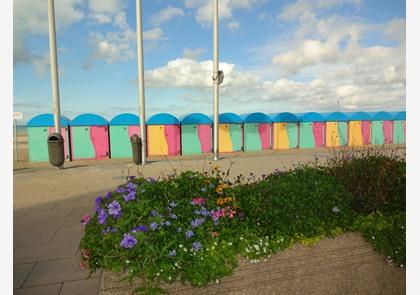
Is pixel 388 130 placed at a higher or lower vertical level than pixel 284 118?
lower

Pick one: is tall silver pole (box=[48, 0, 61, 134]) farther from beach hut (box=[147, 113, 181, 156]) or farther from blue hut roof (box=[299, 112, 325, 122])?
blue hut roof (box=[299, 112, 325, 122])

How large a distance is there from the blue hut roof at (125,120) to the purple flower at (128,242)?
439 inches

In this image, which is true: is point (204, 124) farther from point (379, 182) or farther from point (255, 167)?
point (379, 182)

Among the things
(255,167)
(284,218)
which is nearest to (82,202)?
(284,218)

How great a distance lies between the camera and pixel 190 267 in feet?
8.08

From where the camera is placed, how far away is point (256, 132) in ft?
50.5

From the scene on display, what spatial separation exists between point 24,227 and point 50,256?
1409 mm

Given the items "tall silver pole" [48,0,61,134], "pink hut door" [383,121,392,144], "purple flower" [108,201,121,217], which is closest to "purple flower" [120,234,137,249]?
"purple flower" [108,201,121,217]

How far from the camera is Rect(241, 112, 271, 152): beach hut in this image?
15.2 meters

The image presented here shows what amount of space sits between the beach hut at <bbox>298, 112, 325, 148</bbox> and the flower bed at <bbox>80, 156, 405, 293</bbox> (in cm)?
1338

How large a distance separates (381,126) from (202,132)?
11.9 meters

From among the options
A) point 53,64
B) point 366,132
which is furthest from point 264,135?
point 53,64

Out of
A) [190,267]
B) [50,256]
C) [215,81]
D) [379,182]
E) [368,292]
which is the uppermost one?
[215,81]

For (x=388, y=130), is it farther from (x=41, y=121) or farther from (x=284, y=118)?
(x=41, y=121)
